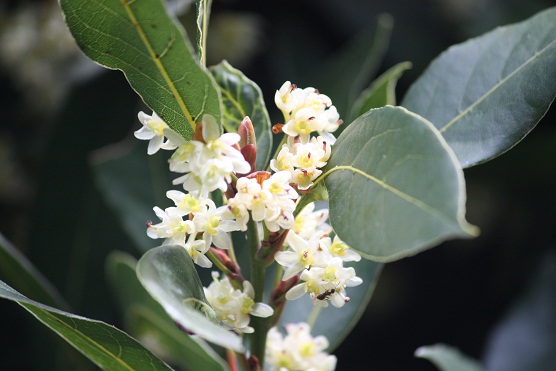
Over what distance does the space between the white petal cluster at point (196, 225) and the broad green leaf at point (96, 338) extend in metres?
0.13

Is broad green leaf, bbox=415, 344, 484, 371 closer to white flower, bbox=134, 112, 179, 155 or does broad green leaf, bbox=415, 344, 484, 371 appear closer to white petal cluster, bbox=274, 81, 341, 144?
white petal cluster, bbox=274, 81, 341, 144

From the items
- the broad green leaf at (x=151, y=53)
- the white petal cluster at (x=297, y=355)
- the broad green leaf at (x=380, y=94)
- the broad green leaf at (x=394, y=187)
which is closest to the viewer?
the broad green leaf at (x=394, y=187)

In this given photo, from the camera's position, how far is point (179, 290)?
2.31 ft

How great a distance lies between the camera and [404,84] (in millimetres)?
2117

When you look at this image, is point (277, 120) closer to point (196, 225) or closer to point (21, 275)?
point (21, 275)

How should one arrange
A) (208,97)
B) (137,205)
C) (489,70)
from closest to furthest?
(208,97), (489,70), (137,205)

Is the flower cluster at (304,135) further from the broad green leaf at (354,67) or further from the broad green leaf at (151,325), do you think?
the broad green leaf at (354,67)

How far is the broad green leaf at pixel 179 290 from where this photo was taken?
1.99 ft

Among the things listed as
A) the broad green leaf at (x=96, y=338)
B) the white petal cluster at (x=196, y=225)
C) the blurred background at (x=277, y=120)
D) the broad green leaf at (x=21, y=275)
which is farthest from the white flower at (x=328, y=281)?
the blurred background at (x=277, y=120)

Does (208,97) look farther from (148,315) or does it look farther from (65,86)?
(65,86)

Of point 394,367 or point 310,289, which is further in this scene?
point 394,367

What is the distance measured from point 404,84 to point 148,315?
1.20 meters

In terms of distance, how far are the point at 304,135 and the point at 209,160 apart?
0.50 ft

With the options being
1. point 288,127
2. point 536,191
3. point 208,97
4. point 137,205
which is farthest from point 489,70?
point 536,191
